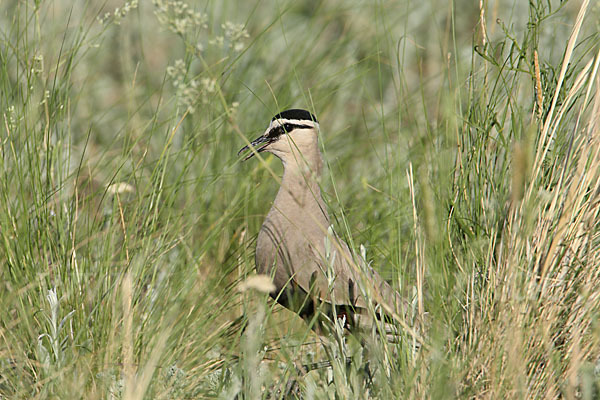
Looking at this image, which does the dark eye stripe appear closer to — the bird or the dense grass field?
the bird

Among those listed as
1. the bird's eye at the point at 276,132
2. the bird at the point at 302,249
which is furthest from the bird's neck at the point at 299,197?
the bird's eye at the point at 276,132

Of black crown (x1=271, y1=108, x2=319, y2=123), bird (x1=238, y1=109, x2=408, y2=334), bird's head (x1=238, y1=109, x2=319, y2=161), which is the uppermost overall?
black crown (x1=271, y1=108, x2=319, y2=123)

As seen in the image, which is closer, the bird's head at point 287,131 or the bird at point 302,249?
the bird at point 302,249

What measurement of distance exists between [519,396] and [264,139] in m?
1.67

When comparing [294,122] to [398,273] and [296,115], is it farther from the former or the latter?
[398,273]

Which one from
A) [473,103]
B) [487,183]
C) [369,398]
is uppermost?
[473,103]

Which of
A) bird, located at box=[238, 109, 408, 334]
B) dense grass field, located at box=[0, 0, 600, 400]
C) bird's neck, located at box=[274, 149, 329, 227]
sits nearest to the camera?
dense grass field, located at box=[0, 0, 600, 400]

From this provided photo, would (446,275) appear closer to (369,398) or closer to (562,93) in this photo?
(369,398)

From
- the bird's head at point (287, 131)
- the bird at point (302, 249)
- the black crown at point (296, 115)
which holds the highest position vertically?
the black crown at point (296, 115)

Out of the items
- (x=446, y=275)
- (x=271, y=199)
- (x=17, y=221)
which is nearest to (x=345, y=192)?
(x=271, y=199)

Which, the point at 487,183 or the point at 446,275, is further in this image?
the point at 487,183

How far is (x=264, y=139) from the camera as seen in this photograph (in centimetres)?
346

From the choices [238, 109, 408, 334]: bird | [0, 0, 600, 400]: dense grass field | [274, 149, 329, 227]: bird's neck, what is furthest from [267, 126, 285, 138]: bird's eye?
[0, 0, 600, 400]: dense grass field

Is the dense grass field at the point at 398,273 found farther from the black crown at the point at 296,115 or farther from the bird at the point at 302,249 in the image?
the black crown at the point at 296,115
